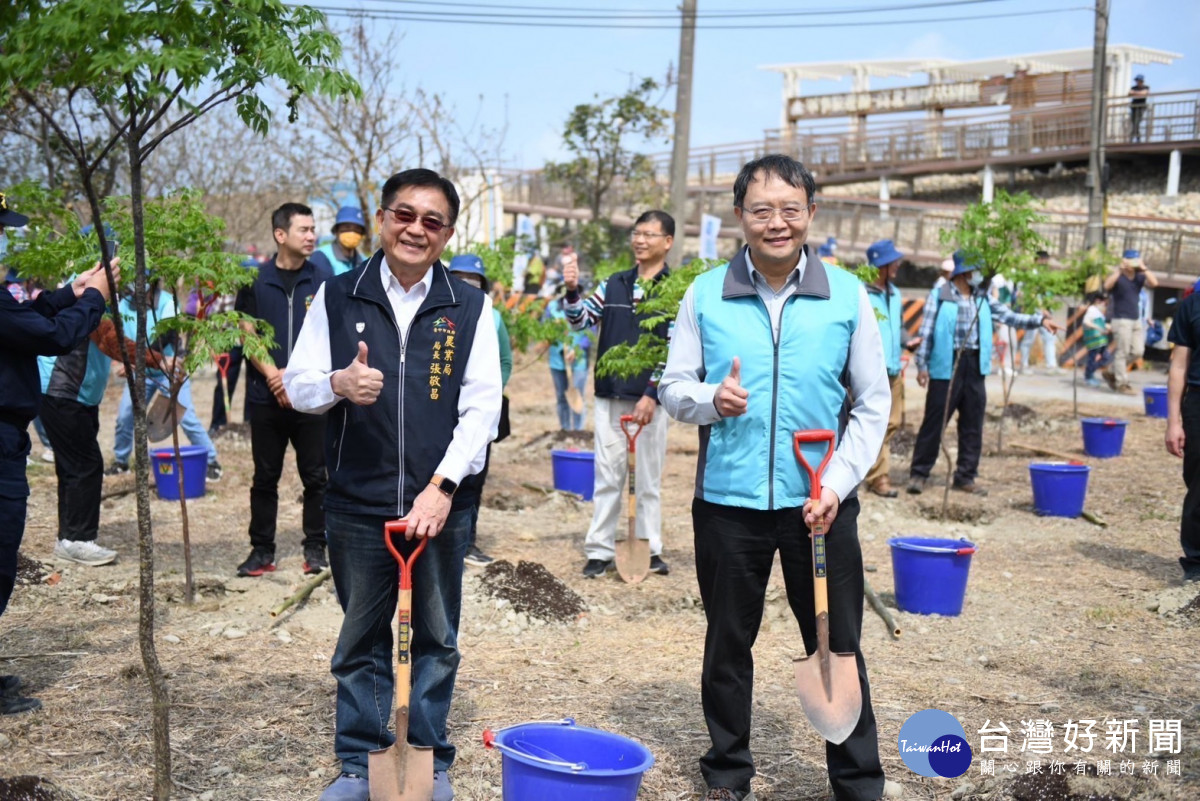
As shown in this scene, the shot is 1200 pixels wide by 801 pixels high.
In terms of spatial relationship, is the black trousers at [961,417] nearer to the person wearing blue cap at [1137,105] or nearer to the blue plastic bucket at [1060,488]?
the blue plastic bucket at [1060,488]

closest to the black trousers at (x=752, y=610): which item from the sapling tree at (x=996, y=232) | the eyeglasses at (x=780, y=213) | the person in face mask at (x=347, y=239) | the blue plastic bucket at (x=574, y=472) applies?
the eyeglasses at (x=780, y=213)

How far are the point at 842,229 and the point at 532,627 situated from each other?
23119 mm

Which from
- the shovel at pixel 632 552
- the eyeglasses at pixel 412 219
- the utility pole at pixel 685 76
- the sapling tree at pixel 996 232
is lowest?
the shovel at pixel 632 552

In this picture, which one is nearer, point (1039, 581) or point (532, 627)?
point (532, 627)

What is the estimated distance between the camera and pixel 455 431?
364 centimetres

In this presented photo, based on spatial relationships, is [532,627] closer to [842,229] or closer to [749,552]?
[749,552]

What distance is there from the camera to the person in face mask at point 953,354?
32.5 feet

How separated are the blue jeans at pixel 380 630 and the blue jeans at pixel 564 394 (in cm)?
876

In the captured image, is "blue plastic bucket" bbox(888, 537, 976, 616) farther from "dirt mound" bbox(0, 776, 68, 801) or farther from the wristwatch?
"dirt mound" bbox(0, 776, 68, 801)

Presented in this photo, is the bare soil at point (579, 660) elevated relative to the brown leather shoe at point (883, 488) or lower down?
lower down

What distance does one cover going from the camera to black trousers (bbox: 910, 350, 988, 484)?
32.9 ft

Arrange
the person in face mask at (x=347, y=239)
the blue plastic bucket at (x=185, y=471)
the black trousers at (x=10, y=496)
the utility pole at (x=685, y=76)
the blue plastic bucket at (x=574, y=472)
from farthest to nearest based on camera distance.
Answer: the utility pole at (x=685, y=76), the blue plastic bucket at (x=574, y=472), the blue plastic bucket at (x=185, y=471), the person in face mask at (x=347, y=239), the black trousers at (x=10, y=496)

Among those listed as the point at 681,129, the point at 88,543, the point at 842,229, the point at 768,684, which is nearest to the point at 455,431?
the point at 768,684

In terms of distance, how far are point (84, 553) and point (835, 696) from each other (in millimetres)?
5140
